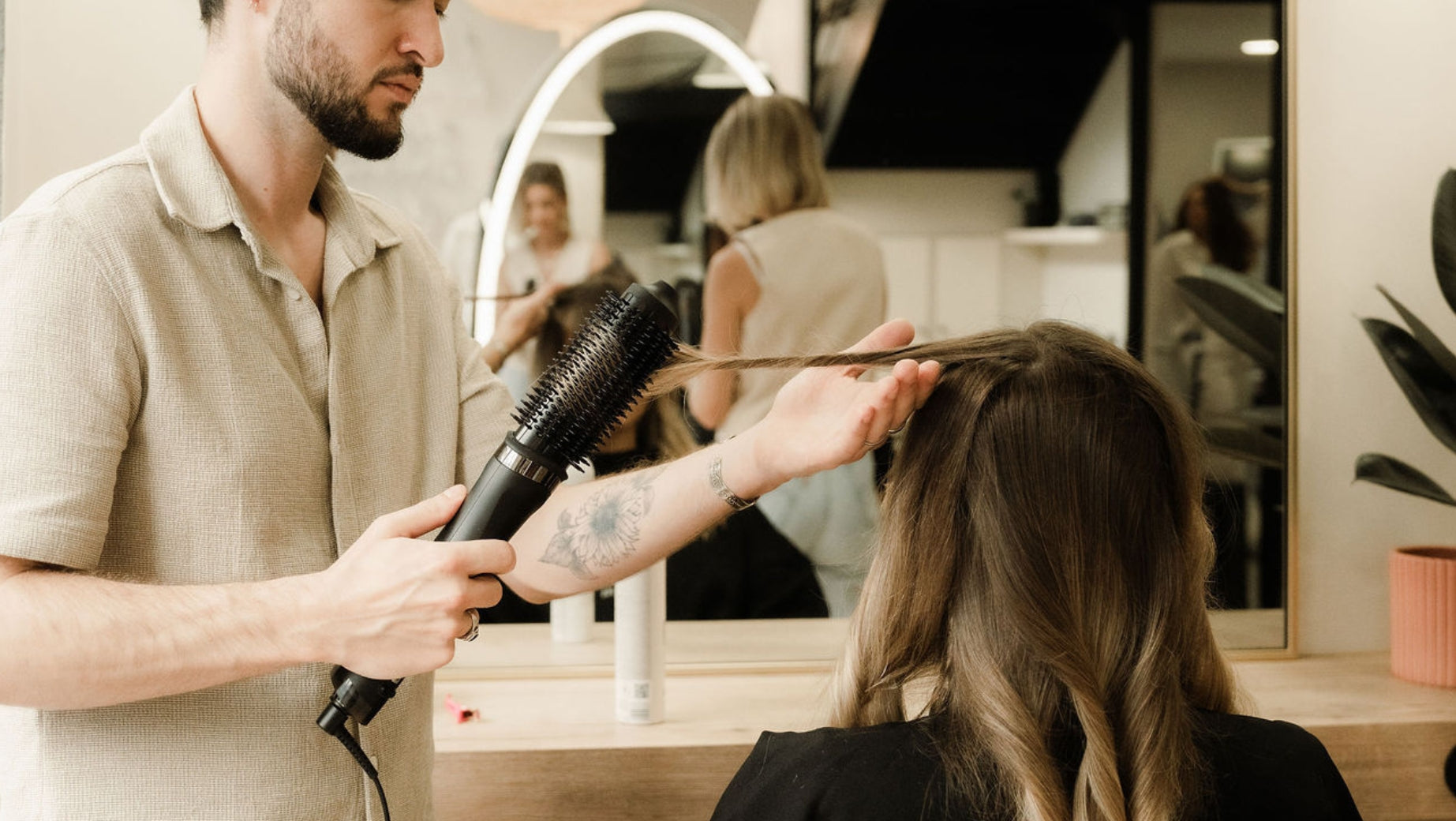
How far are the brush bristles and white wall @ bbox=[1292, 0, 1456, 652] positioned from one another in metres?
1.21

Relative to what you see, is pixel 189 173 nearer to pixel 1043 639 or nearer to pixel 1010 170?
pixel 1043 639

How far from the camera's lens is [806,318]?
61.3 inches

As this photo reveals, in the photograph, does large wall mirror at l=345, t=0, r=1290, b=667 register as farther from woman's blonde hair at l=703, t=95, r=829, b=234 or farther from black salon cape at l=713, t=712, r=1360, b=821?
black salon cape at l=713, t=712, r=1360, b=821

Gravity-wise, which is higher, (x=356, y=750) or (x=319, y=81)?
(x=319, y=81)

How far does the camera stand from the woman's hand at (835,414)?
824mm

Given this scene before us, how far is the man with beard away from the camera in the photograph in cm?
77

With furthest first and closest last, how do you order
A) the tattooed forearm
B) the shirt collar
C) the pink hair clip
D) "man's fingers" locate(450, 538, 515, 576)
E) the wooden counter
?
1. the pink hair clip
2. the wooden counter
3. the tattooed forearm
4. the shirt collar
5. "man's fingers" locate(450, 538, 515, 576)

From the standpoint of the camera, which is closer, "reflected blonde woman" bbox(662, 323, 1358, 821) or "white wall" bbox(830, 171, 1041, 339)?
"reflected blonde woman" bbox(662, 323, 1358, 821)

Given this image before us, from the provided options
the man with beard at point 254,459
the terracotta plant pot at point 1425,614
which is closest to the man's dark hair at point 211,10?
the man with beard at point 254,459

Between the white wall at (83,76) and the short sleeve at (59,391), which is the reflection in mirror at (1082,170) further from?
the short sleeve at (59,391)

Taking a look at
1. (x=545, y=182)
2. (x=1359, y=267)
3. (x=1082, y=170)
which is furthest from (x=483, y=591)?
(x=1359, y=267)

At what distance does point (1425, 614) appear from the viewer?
151cm

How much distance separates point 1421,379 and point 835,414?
95 centimetres

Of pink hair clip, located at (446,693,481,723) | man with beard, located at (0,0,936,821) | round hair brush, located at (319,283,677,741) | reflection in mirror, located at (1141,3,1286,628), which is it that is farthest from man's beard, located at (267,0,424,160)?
reflection in mirror, located at (1141,3,1286,628)
